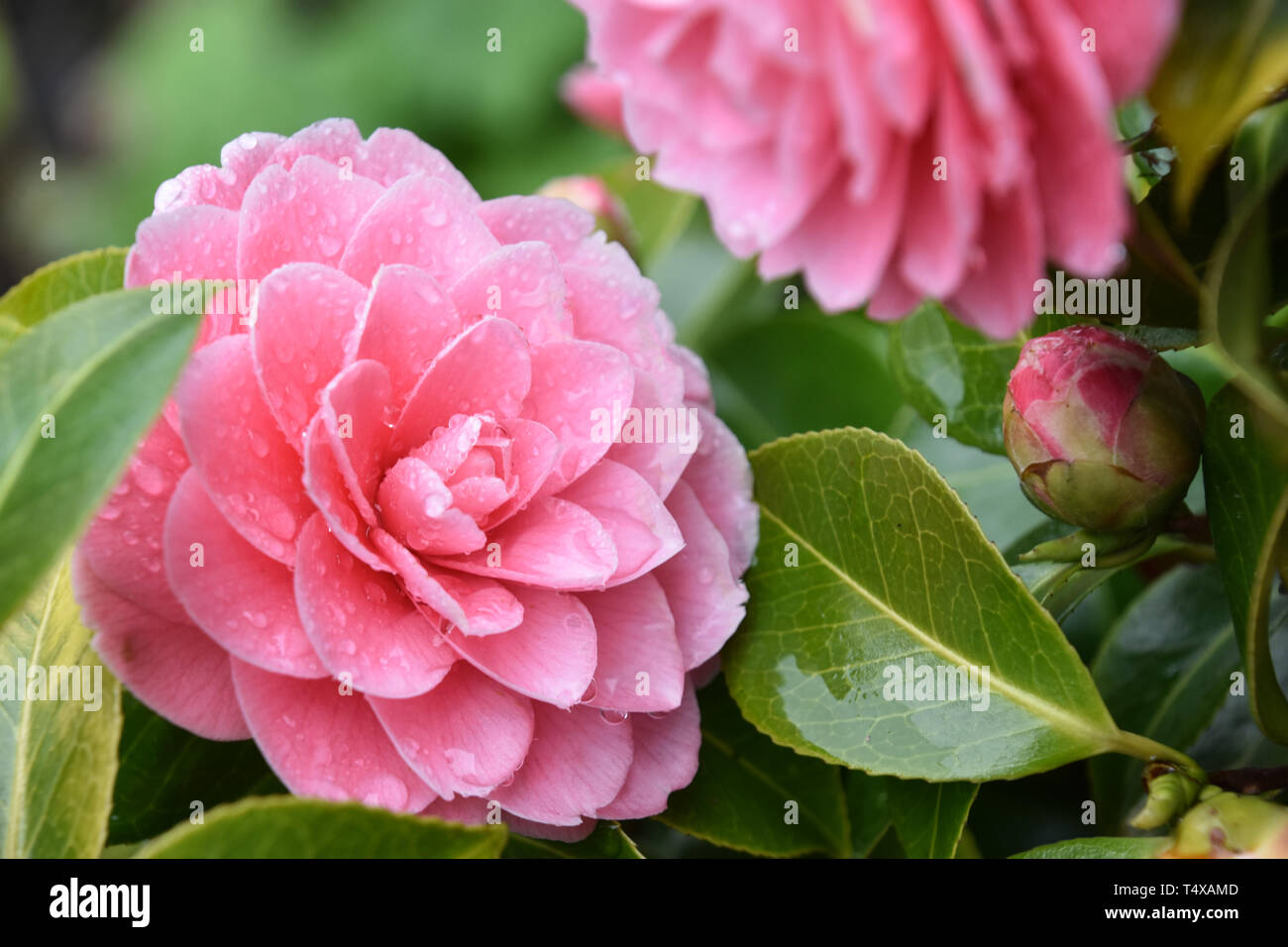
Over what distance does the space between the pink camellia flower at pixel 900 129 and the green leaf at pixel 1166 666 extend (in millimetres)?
291

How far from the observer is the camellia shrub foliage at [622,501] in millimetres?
257

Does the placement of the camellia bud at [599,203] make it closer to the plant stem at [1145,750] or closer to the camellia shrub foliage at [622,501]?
the camellia shrub foliage at [622,501]

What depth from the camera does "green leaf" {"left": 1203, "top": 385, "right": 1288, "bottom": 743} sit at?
359mm

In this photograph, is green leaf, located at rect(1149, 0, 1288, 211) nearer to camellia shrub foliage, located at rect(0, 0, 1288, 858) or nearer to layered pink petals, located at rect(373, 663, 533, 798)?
camellia shrub foliage, located at rect(0, 0, 1288, 858)

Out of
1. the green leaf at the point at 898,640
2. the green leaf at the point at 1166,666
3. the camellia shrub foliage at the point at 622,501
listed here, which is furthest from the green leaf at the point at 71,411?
the green leaf at the point at 1166,666

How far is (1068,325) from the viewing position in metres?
0.41

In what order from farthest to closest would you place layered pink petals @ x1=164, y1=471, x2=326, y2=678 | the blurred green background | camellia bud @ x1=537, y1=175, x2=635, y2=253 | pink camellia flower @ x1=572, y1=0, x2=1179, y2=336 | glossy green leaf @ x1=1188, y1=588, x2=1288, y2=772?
the blurred green background < camellia bud @ x1=537, y1=175, x2=635, y2=253 < glossy green leaf @ x1=1188, y1=588, x2=1288, y2=772 < layered pink petals @ x1=164, y1=471, x2=326, y2=678 < pink camellia flower @ x1=572, y1=0, x2=1179, y2=336

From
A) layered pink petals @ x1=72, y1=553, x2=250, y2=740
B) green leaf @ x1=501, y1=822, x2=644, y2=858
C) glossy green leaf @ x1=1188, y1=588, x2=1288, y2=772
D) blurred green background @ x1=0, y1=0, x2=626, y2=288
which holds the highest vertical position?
blurred green background @ x1=0, y1=0, x2=626, y2=288

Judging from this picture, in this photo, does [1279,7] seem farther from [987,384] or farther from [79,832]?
[79,832]

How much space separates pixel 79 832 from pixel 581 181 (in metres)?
0.40

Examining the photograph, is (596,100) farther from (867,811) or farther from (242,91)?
(242,91)

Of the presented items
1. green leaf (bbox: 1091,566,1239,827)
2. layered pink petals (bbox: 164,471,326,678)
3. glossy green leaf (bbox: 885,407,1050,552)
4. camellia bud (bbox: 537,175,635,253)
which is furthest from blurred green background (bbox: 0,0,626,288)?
layered pink petals (bbox: 164,471,326,678)

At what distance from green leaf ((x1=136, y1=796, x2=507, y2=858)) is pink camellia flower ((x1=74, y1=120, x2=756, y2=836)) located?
0.03 meters
